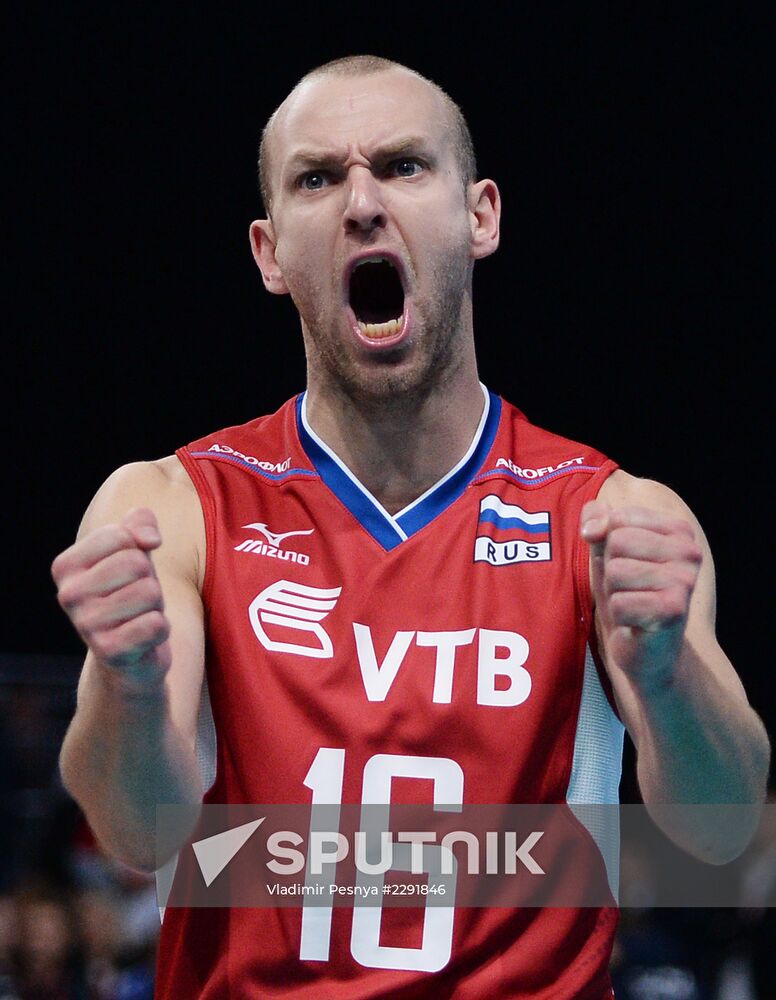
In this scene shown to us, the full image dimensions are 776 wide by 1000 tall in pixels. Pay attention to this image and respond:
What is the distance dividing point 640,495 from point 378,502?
435 millimetres

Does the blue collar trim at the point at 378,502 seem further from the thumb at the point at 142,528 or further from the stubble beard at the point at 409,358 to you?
the thumb at the point at 142,528

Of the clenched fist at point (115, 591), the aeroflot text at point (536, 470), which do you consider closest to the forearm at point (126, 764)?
the clenched fist at point (115, 591)

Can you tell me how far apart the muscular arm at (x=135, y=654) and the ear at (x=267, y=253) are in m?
0.44

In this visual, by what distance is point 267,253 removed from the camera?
8.64ft

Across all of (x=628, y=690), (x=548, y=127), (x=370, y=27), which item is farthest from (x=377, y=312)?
(x=548, y=127)

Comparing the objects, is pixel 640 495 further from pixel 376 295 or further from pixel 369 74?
pixel 369 74

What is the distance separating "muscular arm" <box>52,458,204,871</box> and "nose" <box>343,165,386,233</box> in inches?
19.8

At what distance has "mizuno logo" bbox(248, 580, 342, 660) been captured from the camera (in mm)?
2135

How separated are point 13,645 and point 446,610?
20.9 feet

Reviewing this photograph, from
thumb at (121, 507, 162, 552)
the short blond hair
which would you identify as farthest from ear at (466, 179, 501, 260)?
thumb at (121, 507, 162, 552)

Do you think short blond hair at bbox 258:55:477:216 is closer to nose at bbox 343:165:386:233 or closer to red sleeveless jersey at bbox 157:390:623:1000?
nose at bbox 343:165:386:233

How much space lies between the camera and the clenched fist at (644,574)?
66.1 inches

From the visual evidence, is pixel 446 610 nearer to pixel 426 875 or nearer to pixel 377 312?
pixel 426 875

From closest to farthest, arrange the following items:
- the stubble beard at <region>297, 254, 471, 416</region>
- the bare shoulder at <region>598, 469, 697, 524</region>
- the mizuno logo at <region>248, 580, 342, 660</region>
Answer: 1. the mizuno logo at <region>248, 580, 342, 660</region>
2. the bare shoulder at <region>598, 469, 697, 524</region>
3. the stubble beard at <region>297, 254, 471, 416</region>
